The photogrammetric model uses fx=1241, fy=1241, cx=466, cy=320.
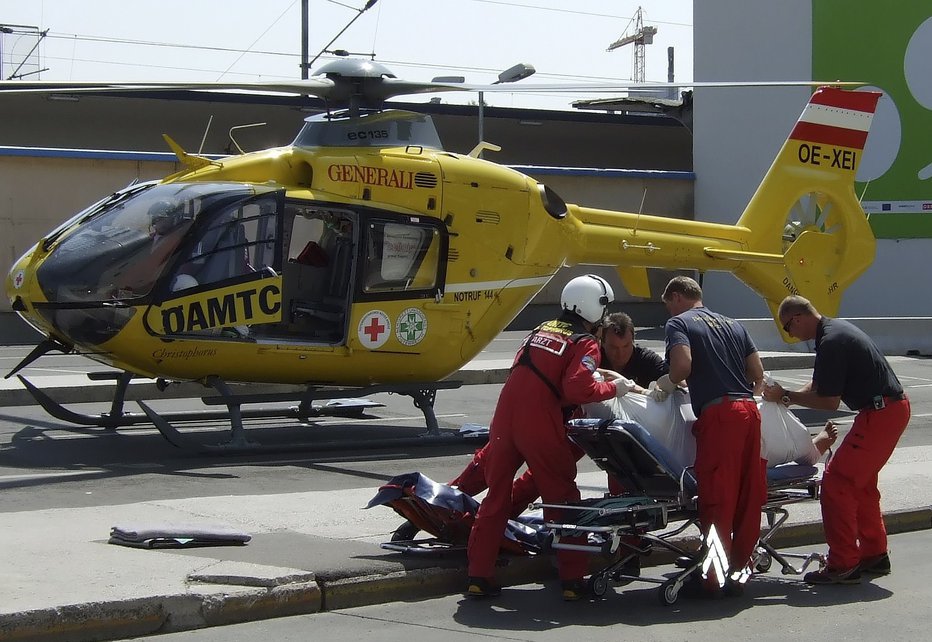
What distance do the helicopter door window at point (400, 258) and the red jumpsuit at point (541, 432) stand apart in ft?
17.2

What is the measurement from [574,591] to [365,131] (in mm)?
6625

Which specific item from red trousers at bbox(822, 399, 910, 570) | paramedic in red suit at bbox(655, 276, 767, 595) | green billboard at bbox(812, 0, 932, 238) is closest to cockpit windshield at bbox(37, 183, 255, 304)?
paramedic in red suit at bbox(655, 276, 767, 595)

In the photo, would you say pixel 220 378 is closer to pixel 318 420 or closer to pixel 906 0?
pixel 318 420

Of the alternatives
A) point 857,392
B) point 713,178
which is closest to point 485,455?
point 857,392

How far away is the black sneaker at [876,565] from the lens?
7.44 meters

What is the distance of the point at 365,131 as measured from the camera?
1232cm

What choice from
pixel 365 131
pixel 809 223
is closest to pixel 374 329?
pixel 365 131

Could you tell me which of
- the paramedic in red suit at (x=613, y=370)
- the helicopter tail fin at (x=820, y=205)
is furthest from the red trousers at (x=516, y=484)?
the helicopter tail fin at (x=820, y=205)

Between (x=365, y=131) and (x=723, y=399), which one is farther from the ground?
(x=365, y=131)

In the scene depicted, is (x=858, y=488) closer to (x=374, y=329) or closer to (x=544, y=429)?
(x=544, y=429)

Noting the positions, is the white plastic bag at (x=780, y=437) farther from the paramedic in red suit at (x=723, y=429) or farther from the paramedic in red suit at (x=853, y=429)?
the paramedic in red suit at (x=723, y=429)

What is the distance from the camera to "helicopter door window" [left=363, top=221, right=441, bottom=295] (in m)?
12.1

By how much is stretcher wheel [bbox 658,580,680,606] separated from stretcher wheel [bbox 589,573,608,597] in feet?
1.00

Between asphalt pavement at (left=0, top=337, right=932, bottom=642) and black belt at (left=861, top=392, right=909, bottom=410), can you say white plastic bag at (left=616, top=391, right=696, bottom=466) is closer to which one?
asphalt pavement at (left=0, top=337, right=932, bottom=642)
